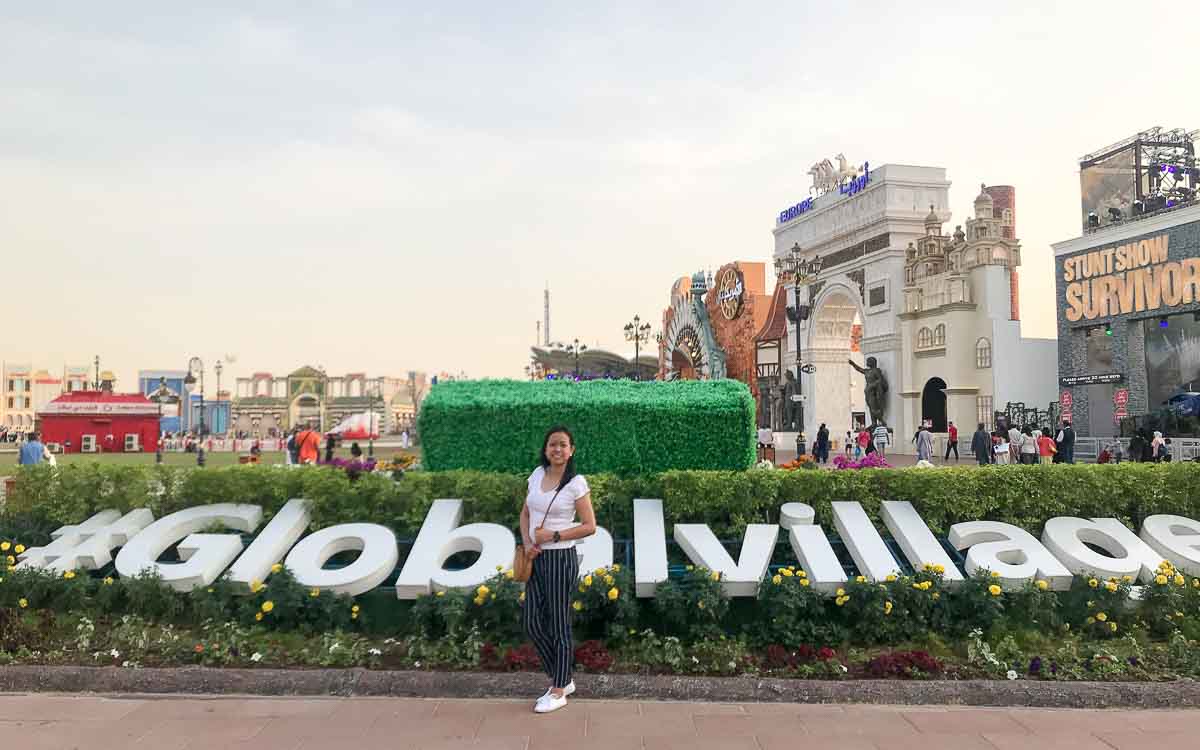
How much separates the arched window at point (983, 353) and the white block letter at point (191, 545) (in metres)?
29.9

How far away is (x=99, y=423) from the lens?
1650 inches

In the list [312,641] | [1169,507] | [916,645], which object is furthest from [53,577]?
[1169,507]

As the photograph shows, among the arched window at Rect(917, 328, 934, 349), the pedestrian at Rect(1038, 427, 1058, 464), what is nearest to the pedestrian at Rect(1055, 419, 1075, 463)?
the pedestrian at Rect(1038, 427, 1058, 464)

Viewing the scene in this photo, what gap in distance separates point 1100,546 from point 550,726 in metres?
5.00

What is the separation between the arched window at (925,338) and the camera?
33409 millimetres

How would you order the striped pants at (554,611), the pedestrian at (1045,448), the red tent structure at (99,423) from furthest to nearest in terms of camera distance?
the red tent structure at (99,423) < the pedestrian at (1045,448) < the striped pants at (554,611)

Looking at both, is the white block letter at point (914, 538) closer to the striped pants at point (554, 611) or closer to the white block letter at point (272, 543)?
the striped pants at point (554, 611)

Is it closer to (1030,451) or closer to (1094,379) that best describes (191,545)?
(1030,451)

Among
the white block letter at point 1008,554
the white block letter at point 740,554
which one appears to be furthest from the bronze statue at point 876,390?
the white block letter at point 740,554

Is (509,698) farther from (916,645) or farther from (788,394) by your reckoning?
(788,394)

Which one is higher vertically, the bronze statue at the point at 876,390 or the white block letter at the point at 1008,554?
the bronze statue at the point at 876,390

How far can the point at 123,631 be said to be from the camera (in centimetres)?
578

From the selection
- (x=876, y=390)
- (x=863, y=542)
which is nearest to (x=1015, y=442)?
(x=876, y=390)

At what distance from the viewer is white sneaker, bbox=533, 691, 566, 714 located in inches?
188
